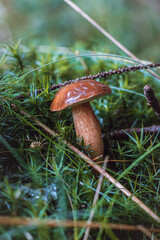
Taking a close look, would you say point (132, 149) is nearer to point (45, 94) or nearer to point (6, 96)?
point (45, 94)

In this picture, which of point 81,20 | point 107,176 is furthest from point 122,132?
point 81,20

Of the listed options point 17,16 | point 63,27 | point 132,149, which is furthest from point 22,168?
point 17,16

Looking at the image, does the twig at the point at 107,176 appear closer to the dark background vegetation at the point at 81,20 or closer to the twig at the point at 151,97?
the twig at the point at 151,97

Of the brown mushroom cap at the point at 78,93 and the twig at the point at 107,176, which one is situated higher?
the brown mushroom cap at the point at 78,93

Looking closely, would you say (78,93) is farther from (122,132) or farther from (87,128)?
(122,132)

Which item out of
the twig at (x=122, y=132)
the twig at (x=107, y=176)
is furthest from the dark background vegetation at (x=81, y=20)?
the twig at (x=107, y=176)

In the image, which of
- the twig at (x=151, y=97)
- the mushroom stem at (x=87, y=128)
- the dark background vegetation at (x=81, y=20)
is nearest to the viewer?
the twig at (x=151, y=97)

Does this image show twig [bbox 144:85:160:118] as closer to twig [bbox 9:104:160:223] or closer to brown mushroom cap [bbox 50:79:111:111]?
brown mushroom cap [bbox 50:79:111:111]
